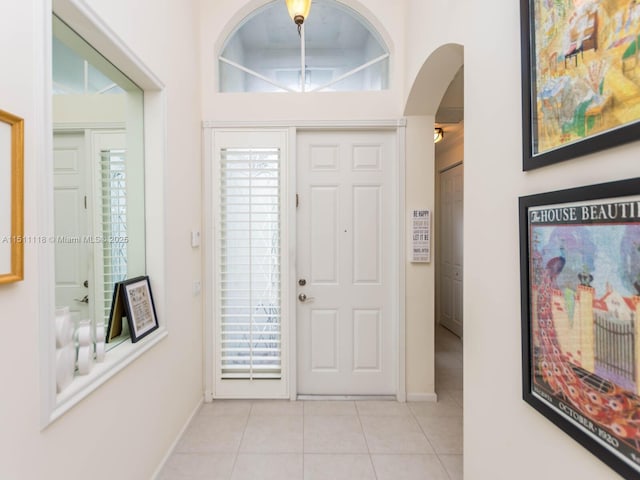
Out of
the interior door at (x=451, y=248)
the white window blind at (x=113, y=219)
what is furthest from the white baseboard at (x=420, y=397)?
the white window blind at (x=113, y=219)

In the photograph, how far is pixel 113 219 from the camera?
170cm

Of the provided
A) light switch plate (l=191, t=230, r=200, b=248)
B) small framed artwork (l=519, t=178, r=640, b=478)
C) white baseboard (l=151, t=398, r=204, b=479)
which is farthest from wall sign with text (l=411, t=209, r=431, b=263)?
white baseboard (l=151, t=398, r=204, b=479)

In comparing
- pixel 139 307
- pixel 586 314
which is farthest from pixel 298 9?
pixel 586 314

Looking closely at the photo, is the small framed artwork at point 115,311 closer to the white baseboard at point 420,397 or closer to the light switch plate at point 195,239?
the light switch plate at point 195,239

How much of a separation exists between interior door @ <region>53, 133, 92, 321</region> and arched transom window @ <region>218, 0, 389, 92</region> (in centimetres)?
158

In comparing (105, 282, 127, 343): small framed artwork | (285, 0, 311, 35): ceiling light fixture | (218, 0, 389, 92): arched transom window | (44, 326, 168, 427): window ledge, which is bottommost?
(44, 326, 168, 427): window ledge

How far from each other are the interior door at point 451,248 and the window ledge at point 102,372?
369 cm

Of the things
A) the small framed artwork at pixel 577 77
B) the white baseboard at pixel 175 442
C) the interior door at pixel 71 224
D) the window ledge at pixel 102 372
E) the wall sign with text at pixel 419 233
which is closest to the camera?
the small framed artwork at pixel 577 77

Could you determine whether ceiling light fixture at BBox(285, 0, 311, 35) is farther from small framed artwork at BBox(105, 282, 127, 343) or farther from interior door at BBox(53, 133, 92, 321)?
small framed artwork at BBox(105, 282, 127, 343)

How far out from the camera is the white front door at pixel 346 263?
2.63 meters

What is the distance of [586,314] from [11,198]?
5.30 ft

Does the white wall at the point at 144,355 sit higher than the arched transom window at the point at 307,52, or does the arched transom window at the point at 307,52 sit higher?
the arched transom window at the point at 307,52

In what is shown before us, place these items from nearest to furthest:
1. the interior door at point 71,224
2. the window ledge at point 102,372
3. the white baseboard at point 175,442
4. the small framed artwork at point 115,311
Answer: the window ledge at point 102,372, the interior door at point 71,224, the small framed artwork at point 115,311, the white baseboard at point 175,442

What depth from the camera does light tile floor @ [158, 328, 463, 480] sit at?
6.02 feet
